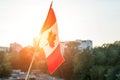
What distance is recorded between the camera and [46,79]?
63344 millimetres

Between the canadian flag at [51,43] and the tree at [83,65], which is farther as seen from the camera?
the tree at [83,65]

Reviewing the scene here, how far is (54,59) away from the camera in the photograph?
892 cm

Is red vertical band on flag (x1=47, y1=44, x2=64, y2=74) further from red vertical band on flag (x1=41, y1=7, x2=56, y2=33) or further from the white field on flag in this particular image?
red vertical band on flag (x1=41, y1=7, x2=56, y2=33)

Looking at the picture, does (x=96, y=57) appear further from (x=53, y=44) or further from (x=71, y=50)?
(x=53, y=44)

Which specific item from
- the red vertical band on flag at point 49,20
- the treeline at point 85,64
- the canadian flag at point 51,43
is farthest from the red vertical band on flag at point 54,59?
the treeline at point 85,64

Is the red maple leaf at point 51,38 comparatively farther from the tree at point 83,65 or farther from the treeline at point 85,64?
the tree at point 83,65

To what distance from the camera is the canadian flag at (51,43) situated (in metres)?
8.84

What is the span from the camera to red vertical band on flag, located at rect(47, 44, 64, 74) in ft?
29.0

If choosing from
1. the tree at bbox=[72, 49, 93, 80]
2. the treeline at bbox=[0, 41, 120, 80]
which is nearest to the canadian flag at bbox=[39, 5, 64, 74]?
the treeline at bbox=[0, 41, 120, 80]

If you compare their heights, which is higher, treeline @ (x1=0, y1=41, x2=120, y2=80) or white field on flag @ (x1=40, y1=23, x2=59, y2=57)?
white field on flag @ (x1=40, y1=23, x2=59, y2=57)

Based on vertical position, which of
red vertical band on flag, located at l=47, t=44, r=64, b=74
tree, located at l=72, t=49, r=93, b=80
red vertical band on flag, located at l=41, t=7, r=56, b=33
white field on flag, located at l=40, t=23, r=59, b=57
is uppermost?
red vertical band on flag, located at l=41, t=7, r=56, b=33

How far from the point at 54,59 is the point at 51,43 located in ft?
1.33

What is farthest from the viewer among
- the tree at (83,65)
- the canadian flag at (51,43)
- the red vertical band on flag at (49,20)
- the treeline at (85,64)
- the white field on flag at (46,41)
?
the tree at (83,65)

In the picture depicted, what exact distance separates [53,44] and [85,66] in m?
46.6
